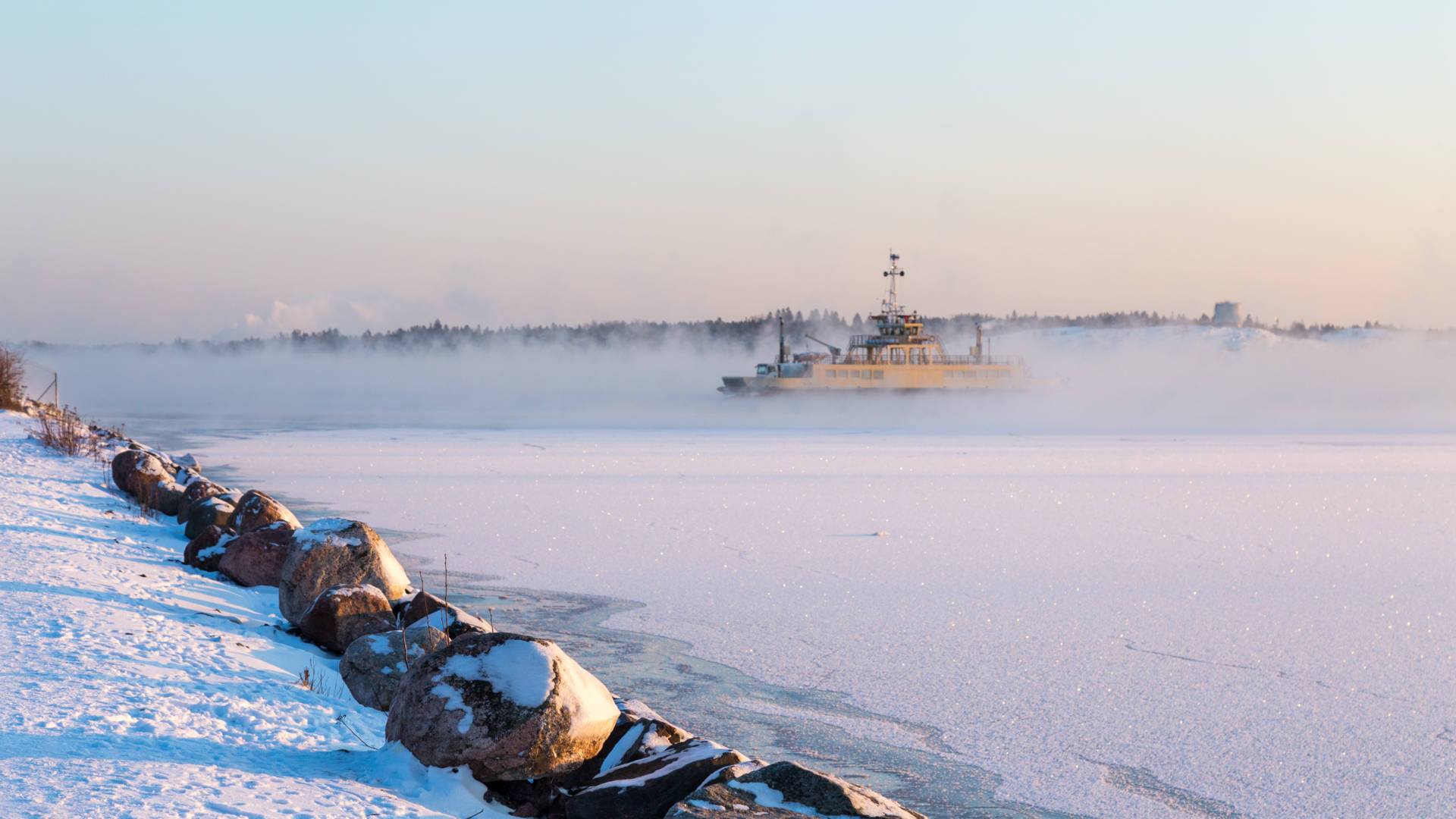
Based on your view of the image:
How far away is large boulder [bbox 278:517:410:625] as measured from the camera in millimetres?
6422

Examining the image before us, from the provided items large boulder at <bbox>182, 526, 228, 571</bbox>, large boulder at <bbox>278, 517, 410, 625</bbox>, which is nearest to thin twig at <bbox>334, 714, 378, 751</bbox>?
large boulder at <bbox>278, 517, 410, 625</bbox>

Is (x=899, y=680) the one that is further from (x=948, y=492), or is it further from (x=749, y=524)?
(x=948, y=492)

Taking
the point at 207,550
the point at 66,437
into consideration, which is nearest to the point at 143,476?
the point at 207,550

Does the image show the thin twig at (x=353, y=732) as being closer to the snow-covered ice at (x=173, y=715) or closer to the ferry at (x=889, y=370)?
the snow-covered ice at (x=173, y=715)

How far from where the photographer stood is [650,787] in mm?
3697

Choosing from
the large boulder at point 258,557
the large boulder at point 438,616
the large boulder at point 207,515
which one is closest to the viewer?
the large boulder at point 438,616

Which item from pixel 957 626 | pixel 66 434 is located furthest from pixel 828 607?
pixel 66 434

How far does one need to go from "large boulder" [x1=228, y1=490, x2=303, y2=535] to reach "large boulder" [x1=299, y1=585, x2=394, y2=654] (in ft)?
8.44

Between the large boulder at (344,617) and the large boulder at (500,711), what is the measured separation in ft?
6.14

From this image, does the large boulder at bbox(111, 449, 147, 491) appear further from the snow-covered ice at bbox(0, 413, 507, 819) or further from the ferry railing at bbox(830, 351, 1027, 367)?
the ferry railing at bbox(830, 351, 1027, 367)

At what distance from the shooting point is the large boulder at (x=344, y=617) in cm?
585

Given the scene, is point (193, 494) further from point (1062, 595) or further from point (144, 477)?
point (1062, 595)

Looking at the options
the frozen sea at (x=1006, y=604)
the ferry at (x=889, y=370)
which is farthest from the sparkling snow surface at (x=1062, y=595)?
the ferry at (x=889, y=370)

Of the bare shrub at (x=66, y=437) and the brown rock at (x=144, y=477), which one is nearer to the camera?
the brown rock at (x=144, y=477)
